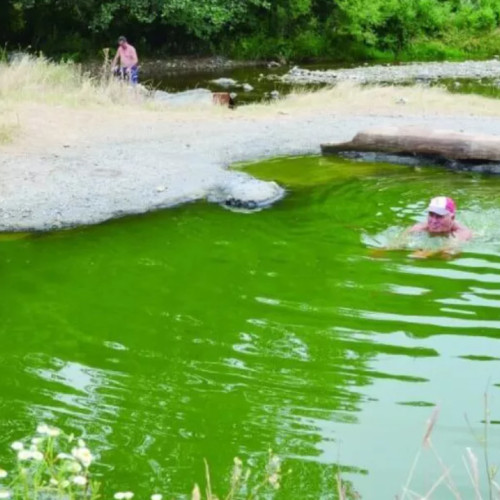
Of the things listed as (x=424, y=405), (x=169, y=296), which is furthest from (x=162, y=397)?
(x=169, y=296)

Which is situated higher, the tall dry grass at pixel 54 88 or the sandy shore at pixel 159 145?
the tall dry grass at pixel 54 88

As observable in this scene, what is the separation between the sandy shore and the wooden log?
97cm

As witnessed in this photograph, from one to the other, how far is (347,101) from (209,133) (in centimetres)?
494

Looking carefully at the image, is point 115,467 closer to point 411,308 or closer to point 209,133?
point 411,308

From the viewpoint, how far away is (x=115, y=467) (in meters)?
4.82

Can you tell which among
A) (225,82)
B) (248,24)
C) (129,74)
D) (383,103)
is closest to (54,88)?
(129,74)

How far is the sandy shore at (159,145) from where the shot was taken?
35.8 ft

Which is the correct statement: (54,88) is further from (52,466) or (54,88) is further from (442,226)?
(52,466)

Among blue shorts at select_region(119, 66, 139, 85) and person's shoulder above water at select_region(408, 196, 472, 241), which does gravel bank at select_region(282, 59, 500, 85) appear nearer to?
blue shorts at select_region(119, 66, 139, 85)

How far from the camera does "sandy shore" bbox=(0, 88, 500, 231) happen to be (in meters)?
10.9

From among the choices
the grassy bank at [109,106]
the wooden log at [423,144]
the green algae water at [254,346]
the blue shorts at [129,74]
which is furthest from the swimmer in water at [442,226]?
the blue shorts at [129,74]

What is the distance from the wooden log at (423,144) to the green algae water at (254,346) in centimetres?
204

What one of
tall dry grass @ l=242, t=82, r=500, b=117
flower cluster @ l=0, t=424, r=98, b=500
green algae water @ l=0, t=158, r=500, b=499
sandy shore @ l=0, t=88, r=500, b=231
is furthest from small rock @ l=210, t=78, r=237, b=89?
flower cluster @ l=0, t=424, r=98, b=500

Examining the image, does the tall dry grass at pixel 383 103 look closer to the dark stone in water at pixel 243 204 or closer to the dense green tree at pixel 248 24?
the dark stone in water at pixel 243 204
